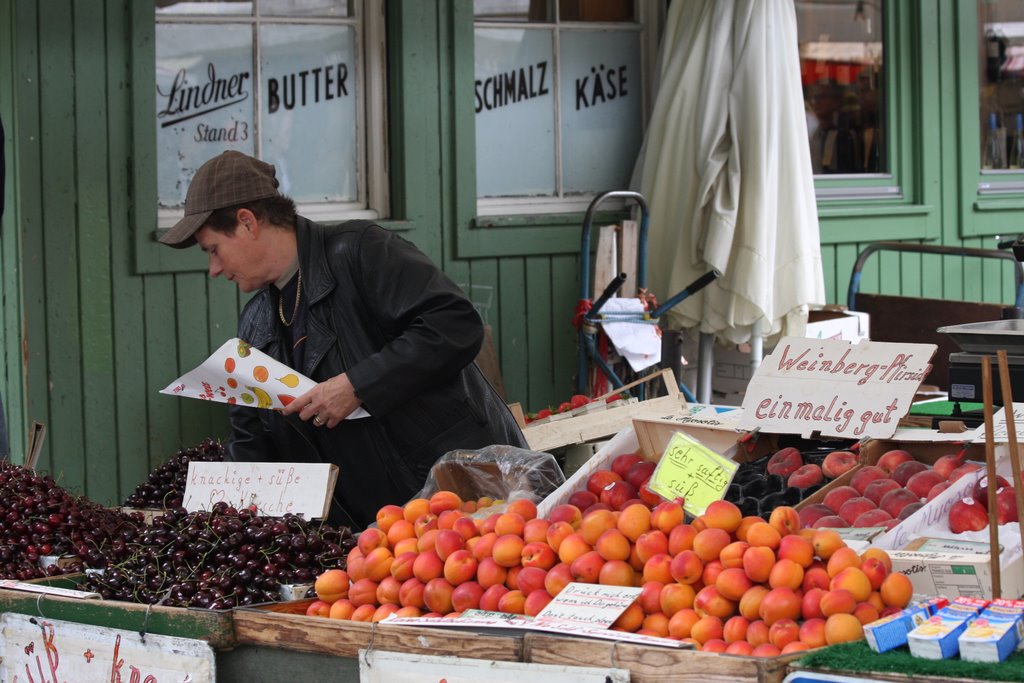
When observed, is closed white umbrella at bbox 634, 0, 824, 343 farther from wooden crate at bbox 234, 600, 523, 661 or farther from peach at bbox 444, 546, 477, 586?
wooden crate at bbox 234, 600, 523, 661

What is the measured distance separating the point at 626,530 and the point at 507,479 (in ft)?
2.20

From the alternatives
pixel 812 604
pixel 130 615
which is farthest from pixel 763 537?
pixel 130 615

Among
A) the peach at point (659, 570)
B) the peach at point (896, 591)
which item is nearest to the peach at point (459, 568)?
the peach at point (659, 570)

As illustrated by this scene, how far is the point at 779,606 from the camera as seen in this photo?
2.28 m

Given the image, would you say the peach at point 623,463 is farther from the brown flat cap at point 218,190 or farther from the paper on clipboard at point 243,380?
the brown flat cap at point 218,190

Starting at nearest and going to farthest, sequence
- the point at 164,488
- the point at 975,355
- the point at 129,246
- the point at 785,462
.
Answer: the point at 785,462 → the point at 975,355 → the point at 164,488 → the point at 129,246

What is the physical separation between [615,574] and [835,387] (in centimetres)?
91

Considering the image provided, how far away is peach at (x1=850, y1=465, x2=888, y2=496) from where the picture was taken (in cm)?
292

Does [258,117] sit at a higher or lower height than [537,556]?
higher

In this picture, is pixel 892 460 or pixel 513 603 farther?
pixel 892 460

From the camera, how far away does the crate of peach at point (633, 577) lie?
2289 mm

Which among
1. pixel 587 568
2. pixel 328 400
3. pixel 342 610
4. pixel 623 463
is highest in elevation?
pixel 328 400

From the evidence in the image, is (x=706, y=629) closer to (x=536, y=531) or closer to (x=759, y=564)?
(x=759, y=564)

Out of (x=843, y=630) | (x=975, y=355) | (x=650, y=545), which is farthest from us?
(x=975, y=355)
